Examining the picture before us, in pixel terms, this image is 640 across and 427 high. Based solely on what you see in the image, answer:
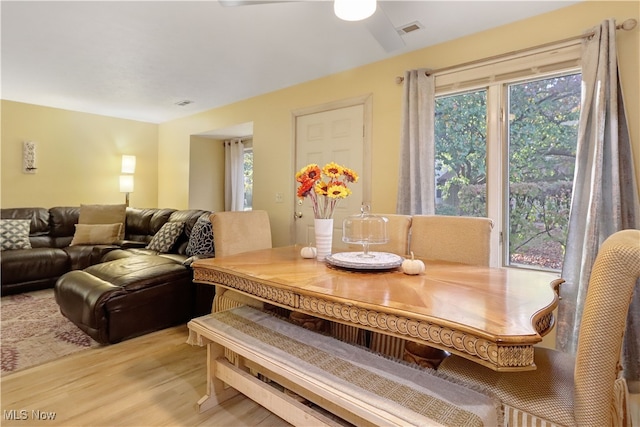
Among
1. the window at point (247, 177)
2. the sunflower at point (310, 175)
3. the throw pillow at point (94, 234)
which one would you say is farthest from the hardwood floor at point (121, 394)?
the window at point (247, 177)

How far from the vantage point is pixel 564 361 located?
4.23ft

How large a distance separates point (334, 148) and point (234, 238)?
1621 mm

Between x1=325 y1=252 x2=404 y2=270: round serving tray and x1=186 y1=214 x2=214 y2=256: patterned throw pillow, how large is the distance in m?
2.02

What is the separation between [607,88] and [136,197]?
20.0 ft

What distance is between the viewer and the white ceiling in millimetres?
2186

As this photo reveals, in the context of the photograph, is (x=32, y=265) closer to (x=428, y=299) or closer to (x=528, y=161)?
(x=428, y=299)

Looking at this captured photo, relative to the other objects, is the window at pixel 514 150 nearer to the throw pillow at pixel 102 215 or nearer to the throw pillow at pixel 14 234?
the throw pillow at pixel 102 215

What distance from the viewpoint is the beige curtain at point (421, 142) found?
8.77 feet

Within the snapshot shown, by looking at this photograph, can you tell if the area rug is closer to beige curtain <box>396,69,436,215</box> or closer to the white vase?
the white vase

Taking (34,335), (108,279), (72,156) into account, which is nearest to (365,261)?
(108,279)

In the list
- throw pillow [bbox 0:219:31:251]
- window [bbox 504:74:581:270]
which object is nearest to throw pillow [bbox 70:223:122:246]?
throw pillow [bbox 0:219:31:251]

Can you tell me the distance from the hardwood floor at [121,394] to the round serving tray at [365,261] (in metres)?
0.86

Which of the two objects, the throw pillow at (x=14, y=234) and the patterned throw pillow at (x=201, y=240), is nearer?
the patterned throw pillow at (x=201, y=240)

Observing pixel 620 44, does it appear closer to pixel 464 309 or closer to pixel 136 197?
pixel 464 309
